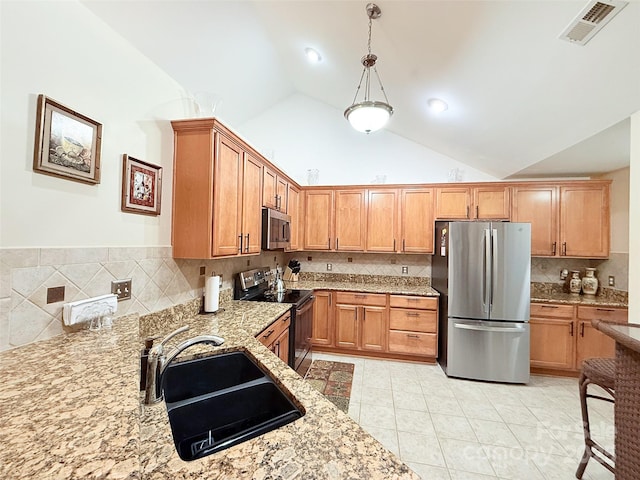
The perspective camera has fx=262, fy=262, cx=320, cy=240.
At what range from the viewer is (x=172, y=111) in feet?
6.52

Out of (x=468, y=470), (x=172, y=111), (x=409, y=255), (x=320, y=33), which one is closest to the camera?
(x=468, y=470)

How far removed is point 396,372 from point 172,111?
348 centimetres

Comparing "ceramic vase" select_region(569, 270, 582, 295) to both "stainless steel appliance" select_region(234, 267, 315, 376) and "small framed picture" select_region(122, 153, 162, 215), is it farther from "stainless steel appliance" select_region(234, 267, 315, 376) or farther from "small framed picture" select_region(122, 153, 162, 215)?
"small framed picture" select_region(122, 153, 162, 215)

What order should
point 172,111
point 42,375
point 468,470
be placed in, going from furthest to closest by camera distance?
1. point 172,111
2. point 468,470
3. point 42,375

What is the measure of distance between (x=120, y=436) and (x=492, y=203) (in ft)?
13.6

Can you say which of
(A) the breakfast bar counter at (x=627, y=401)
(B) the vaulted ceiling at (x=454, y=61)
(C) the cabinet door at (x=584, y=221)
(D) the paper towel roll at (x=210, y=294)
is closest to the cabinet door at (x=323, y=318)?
(D) the paper towel roll at (x=210, y=294)

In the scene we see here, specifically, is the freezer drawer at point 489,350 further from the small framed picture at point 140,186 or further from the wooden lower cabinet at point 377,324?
the small framed picture at point 140,186

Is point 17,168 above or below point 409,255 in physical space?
above

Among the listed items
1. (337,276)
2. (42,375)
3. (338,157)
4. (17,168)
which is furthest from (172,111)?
(337,276)

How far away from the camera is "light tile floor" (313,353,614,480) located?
179cm

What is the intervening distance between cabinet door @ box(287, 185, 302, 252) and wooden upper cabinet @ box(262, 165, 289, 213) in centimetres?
25

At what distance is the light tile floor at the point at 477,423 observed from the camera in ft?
5.87

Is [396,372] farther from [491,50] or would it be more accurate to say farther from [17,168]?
[17,168]

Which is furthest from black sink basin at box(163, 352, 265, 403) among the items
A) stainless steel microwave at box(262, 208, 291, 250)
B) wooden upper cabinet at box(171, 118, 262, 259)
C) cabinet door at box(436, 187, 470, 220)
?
cabinet door at box(436, 187, 470, 220)
